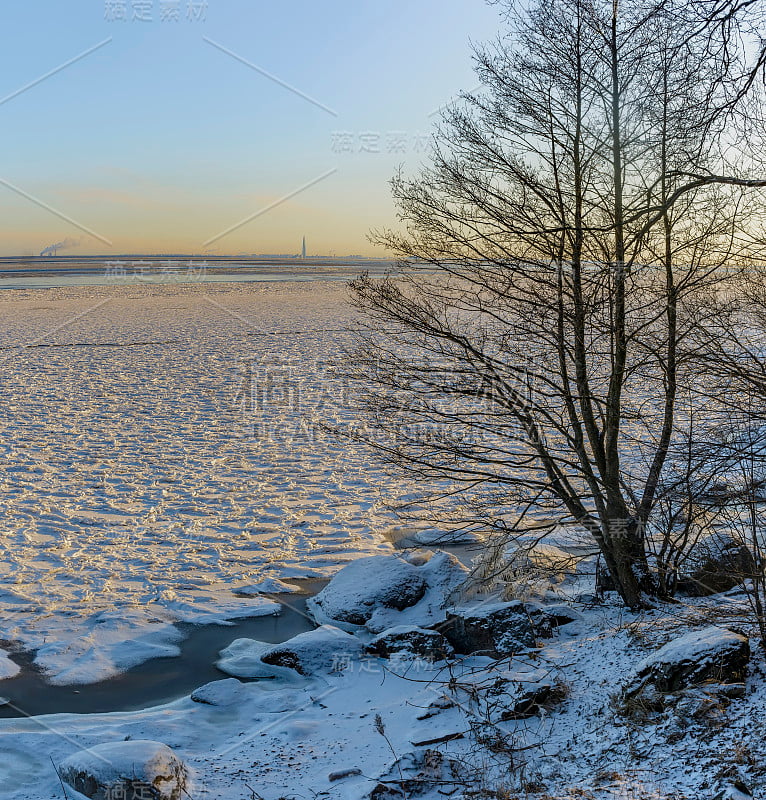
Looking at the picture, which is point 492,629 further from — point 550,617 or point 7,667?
point 7,667

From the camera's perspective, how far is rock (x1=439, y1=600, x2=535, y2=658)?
20.4 ft

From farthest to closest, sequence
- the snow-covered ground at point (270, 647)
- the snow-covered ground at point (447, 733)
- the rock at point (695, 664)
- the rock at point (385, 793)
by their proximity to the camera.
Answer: the rock at point (695, 664) → the snow-covered ground at point (270, 647) → the rock at point (385, 793) → the snow-covered ground at point (447, 733)

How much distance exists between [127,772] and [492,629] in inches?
120

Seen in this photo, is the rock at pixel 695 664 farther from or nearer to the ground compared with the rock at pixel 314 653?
farther from the ground

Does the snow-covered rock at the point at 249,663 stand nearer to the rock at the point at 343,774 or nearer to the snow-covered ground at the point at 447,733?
the snow-covered ground at the point at 447,733

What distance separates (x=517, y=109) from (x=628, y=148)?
1019 millimetres

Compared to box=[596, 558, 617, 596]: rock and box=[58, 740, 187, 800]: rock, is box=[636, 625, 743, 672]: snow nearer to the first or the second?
box=[596, 558, 617, 596]: rock

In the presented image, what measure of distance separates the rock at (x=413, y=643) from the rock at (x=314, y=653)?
22 centimetres

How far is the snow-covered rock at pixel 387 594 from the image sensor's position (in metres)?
7.28

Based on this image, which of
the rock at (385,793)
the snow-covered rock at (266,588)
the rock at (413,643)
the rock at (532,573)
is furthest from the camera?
the snow-covered rock at (266,588)

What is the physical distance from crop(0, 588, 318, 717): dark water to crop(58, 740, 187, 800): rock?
1.22 metres

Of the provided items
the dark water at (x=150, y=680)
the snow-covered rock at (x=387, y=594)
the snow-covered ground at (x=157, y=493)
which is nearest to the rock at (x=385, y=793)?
the dark water at (x=150, y=680)

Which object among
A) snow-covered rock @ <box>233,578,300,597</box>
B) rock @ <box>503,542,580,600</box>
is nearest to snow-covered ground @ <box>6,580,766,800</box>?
rock @ <box>503,542,580,600</box>

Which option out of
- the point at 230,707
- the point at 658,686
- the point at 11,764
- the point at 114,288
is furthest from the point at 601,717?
the point at 114,288
